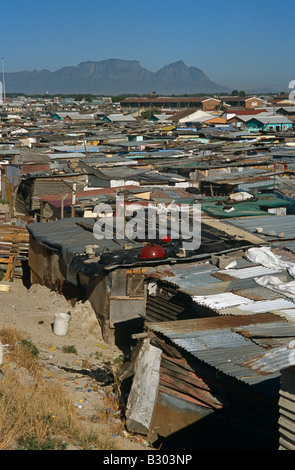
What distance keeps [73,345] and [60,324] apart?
54cm

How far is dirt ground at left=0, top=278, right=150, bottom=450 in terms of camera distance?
835cm

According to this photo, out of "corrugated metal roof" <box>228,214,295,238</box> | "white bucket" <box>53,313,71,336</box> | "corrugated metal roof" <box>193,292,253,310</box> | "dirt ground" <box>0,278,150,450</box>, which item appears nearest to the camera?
"dirt ground" <box>0,278,150,450</box>

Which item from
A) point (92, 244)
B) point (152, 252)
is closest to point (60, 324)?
point (92, 244)

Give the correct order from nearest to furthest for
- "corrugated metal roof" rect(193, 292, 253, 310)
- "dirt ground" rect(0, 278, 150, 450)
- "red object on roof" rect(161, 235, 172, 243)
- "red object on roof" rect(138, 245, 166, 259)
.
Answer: "dirt ground" rect(0, 278, 150, 450) → "corrugated metal roof" rect(193, 292, 253, 310) → "red object on roof" rect(138, 245, 166, 259) → "red object on roof" rect(161, 235, 172, 243)

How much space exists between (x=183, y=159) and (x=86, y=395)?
20.8 m

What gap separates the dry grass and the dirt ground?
285 mm

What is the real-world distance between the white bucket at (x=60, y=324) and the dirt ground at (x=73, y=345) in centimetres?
9

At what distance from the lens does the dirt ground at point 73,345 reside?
27.4ft

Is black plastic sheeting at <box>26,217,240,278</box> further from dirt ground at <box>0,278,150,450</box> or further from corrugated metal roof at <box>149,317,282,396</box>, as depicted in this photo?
corrugated metal roof at <box>149,317,282,396</box>

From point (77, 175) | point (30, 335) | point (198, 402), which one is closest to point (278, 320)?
point (198, 402)

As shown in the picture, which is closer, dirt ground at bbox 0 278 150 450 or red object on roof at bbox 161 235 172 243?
dirt ground at bbox 0 278 150 450

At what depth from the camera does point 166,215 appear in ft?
46.0

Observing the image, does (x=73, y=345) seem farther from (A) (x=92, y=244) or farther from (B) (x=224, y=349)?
(B) (x=224, y=349)

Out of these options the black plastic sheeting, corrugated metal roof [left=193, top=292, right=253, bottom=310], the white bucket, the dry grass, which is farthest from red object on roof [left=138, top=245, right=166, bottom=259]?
the dry grass
